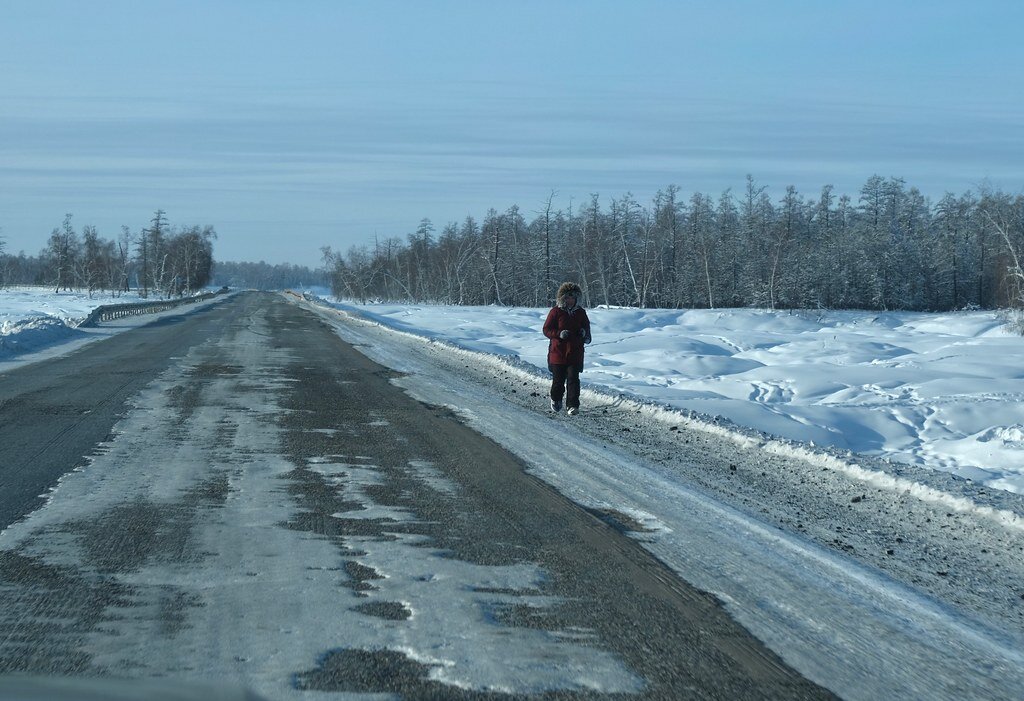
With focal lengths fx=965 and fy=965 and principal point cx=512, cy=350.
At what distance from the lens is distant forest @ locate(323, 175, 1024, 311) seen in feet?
318

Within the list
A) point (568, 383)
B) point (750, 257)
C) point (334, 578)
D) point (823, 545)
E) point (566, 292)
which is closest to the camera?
point (334, 578)

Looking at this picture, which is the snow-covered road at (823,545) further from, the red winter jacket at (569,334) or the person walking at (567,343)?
the red winter jacket at (569,334)

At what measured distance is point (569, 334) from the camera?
13430 mm

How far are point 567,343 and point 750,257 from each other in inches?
3758

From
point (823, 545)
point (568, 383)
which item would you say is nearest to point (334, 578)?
point (823, 545)

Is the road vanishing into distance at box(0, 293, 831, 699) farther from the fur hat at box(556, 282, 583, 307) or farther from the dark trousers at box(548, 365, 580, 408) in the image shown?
the fur hat at box(556, 282, 583, 307)

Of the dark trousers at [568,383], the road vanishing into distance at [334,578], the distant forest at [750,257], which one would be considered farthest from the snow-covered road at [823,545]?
the distant forest at [750,257]

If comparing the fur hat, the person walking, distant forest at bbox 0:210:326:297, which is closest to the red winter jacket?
the person walking

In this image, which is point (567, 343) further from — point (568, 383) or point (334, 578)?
point (334, 578)

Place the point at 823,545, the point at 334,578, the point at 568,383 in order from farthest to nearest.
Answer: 1. the point at 568,383
2. the point at 823,545
3. the point at 334,578

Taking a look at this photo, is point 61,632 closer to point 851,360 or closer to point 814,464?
point 814,464

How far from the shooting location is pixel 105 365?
18.9 meters

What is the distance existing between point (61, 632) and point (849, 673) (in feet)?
11.1

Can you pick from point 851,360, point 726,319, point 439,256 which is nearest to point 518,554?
point 851,360
